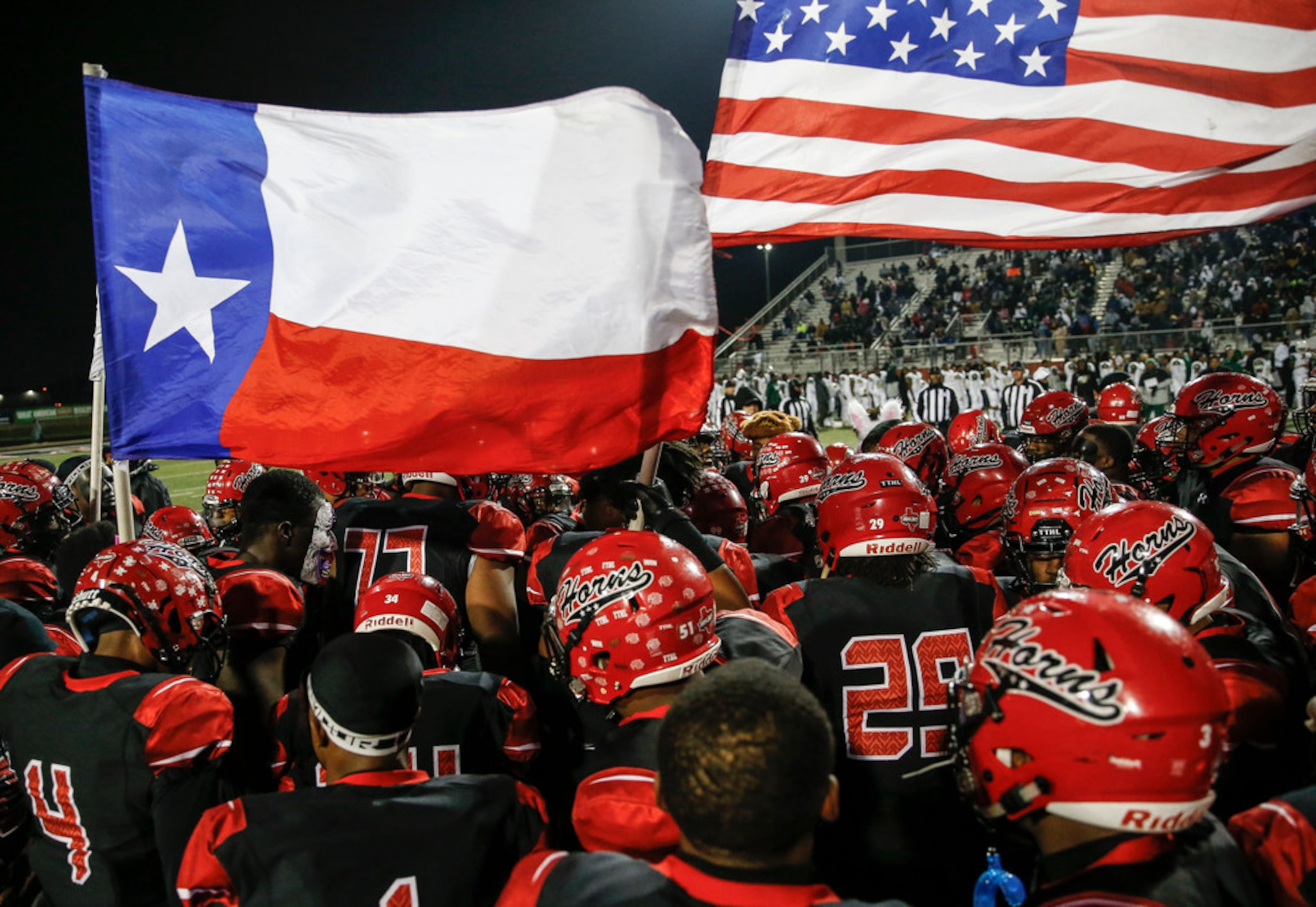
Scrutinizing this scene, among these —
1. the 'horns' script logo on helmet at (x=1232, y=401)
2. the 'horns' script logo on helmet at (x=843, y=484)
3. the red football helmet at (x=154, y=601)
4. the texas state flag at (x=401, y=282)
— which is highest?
the texas state flag at (x=401, y=282)

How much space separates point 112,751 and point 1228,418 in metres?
6.14

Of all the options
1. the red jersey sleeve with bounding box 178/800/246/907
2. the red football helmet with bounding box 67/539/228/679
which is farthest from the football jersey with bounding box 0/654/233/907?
the red jersey sleeve with bounding box 178/800/246/907

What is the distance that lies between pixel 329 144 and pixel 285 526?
1897 millimetres

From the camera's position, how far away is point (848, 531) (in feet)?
11.5

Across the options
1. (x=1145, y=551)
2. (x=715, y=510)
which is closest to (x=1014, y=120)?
(x=1145, y=551)

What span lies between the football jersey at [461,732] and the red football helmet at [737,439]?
631cm

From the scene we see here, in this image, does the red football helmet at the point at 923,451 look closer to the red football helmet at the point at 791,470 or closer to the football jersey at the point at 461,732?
the red football helmet at the point at 791,470

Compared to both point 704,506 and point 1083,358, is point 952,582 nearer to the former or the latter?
point 704,506

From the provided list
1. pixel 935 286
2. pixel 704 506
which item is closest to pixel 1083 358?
pixel 935 286

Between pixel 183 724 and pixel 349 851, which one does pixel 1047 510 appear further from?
pixel 183 724

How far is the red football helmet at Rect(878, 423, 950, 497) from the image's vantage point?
7078mm

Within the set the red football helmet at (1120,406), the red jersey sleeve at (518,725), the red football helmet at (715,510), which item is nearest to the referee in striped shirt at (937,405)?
the red football helmet at (1120,406)

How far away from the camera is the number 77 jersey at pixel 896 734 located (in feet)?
10.3

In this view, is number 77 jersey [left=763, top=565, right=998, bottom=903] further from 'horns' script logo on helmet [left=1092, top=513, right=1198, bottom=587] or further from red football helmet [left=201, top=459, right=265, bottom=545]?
red football helmet [left=201, top=459, right=265, bottom=545]
